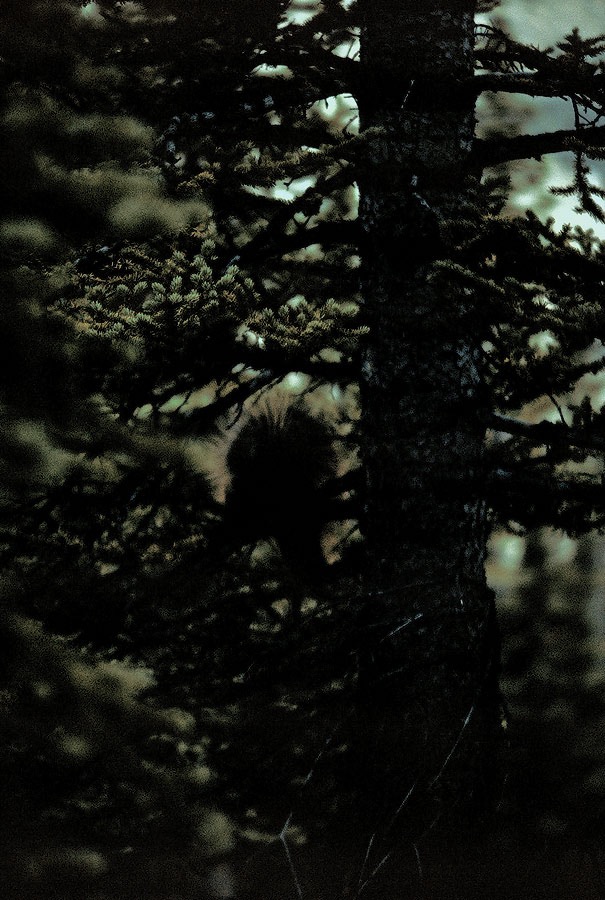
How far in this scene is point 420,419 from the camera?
12.2 ft

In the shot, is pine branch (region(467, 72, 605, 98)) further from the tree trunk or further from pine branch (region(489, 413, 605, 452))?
pine branch (region(489, 413, 605, 452))

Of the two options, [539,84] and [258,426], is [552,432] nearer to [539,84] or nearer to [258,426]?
[258,426]

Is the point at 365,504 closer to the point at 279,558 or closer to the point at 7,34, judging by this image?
the point at 279,558

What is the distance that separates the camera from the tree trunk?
11.7 feet

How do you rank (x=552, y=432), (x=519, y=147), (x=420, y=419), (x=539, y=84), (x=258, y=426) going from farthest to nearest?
(x=258, y=426), (x=519, y=147), (x=420, y=419), (x=539, y=84), (x=552, y=432)

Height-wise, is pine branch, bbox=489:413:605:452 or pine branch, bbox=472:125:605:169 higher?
pine branch, bbox=472:125:605:169

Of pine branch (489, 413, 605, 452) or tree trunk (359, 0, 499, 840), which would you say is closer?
pine branch (489, 413, 605, 452)

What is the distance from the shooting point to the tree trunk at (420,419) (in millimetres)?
3566

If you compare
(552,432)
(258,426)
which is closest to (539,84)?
(552,432)

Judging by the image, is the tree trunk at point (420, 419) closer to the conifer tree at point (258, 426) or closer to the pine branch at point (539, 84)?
the conifer tree at point (258, 426)

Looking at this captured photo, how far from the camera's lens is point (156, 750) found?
358 cm

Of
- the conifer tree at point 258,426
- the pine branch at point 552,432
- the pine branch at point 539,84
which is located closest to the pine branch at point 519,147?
the conifer tree at point 258,426

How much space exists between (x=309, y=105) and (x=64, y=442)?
204 centimetres

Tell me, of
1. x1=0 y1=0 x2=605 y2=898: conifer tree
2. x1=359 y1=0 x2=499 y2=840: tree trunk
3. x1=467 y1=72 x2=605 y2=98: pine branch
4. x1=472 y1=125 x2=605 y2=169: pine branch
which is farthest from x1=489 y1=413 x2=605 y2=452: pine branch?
x1=467 y1=72 x2=605 y2=98: pine branch
